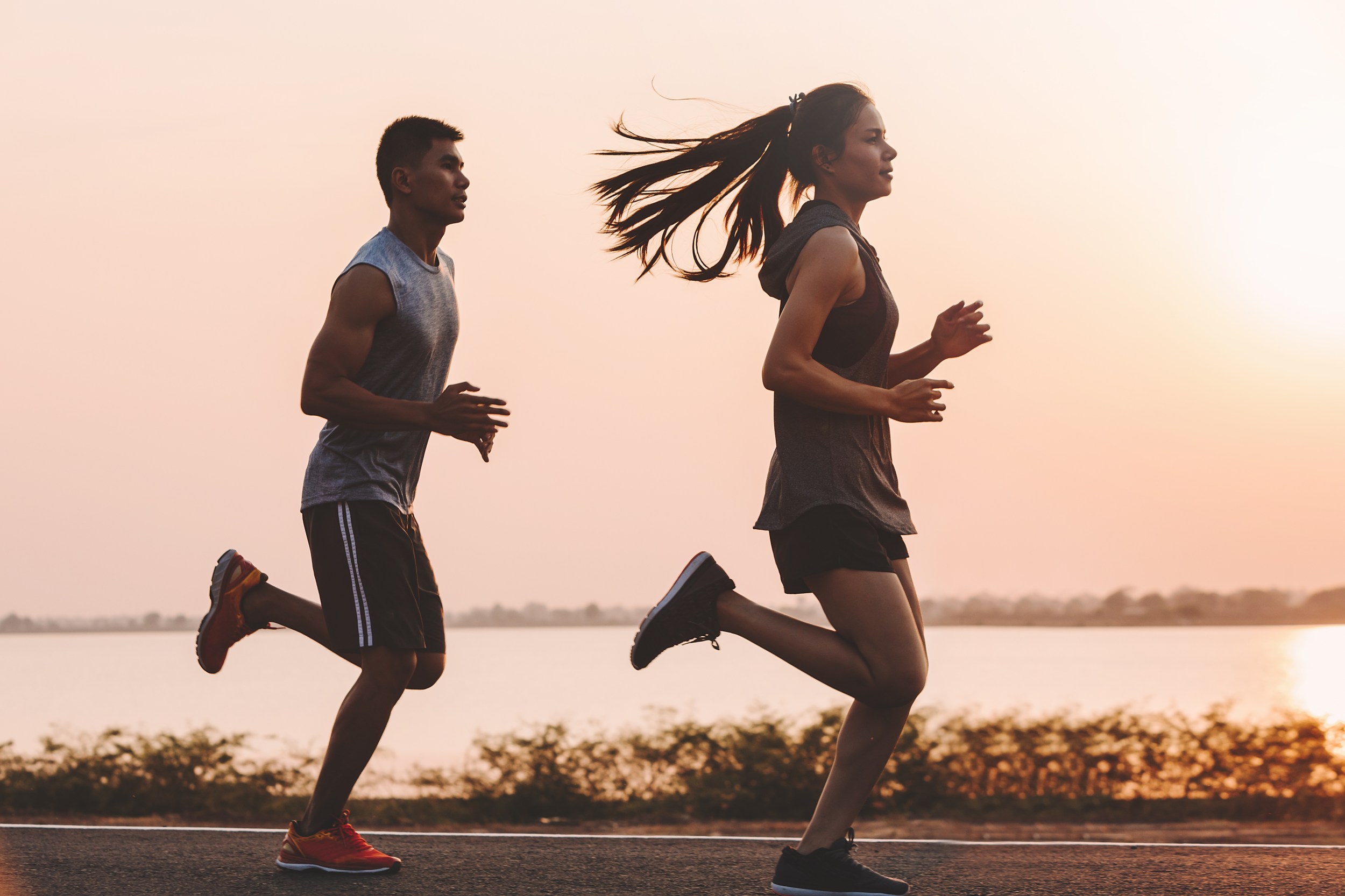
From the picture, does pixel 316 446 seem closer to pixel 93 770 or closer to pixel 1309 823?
pixel 93 770

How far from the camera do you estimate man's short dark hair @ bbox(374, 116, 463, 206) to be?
3.64 metres

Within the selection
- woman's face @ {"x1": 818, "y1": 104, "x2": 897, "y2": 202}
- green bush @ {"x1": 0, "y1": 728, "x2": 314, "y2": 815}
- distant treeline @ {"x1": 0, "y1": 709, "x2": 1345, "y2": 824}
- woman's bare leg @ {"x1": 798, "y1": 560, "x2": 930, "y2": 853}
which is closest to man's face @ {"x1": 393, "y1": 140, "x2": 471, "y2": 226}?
woman's face @ {"x1": 818, "y1": 104, "x2": 897, "y2": 202}

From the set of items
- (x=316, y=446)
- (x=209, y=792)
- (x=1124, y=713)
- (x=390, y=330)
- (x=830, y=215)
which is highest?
(x=830, y=215)

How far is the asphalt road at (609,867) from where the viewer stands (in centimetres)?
338

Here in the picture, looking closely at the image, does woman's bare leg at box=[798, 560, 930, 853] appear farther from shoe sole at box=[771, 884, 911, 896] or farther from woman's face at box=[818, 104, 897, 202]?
woman's face at box=[818, 104, 897, 202]

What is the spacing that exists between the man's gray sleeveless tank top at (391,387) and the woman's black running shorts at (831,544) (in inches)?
48.3

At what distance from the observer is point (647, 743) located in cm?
589

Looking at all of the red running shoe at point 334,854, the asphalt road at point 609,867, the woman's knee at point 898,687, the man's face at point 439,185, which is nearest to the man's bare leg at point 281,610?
the red running shoe at point 334,854

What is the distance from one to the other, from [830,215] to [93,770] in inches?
191

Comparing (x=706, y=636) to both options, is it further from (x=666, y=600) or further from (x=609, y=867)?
(x=609, y=867)

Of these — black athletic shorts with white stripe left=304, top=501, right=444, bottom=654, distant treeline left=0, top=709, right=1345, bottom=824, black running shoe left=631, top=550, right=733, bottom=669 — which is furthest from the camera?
distant treeline left=0, top=709, right=1345, bottom=824

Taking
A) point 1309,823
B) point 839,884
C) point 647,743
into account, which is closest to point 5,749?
point 647,743

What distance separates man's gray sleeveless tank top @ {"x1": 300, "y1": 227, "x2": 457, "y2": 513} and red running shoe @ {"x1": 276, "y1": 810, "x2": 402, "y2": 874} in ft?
3.35

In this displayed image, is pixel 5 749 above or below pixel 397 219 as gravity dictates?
below
